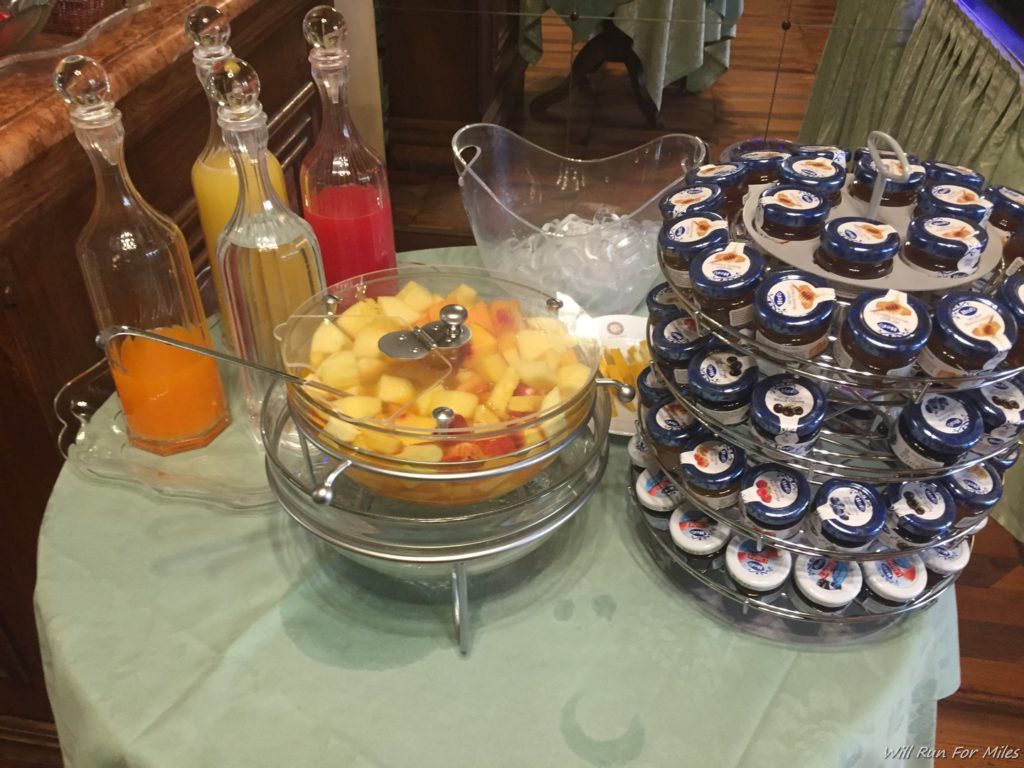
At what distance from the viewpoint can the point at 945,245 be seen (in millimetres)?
521

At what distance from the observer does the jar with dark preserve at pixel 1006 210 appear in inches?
23.5

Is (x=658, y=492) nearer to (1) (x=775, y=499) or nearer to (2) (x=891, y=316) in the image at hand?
(1) (x=775, y=499)

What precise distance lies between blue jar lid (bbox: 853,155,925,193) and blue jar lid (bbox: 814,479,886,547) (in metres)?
0.22

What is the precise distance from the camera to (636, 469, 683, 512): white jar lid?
2.09 ft

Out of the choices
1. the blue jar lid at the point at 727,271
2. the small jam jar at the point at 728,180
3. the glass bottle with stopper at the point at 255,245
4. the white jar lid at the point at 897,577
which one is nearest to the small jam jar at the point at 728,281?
the blue jar lid at the point at 727,271

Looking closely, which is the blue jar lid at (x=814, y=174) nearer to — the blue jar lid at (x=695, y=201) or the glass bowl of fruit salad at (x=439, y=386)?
the blue jar lid at (x=695, y=201)

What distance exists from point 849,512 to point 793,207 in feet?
0.70

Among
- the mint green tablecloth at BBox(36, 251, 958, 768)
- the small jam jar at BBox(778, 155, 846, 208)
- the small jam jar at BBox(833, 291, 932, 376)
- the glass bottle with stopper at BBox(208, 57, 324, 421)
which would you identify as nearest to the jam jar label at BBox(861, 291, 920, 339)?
the small jam jar at BBox(833, 291, 932, 376)

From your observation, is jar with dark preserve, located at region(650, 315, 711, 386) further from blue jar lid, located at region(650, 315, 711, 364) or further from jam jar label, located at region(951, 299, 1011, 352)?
jam jar label, located at region(951, 299, 1011, 352)

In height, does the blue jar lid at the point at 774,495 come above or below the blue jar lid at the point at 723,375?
below

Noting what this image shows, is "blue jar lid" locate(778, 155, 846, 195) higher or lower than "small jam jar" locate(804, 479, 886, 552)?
higher

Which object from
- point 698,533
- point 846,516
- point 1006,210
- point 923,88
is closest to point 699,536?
point 698,533

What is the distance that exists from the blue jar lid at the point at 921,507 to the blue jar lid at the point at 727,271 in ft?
0.61

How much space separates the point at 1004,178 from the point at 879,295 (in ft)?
3.29
